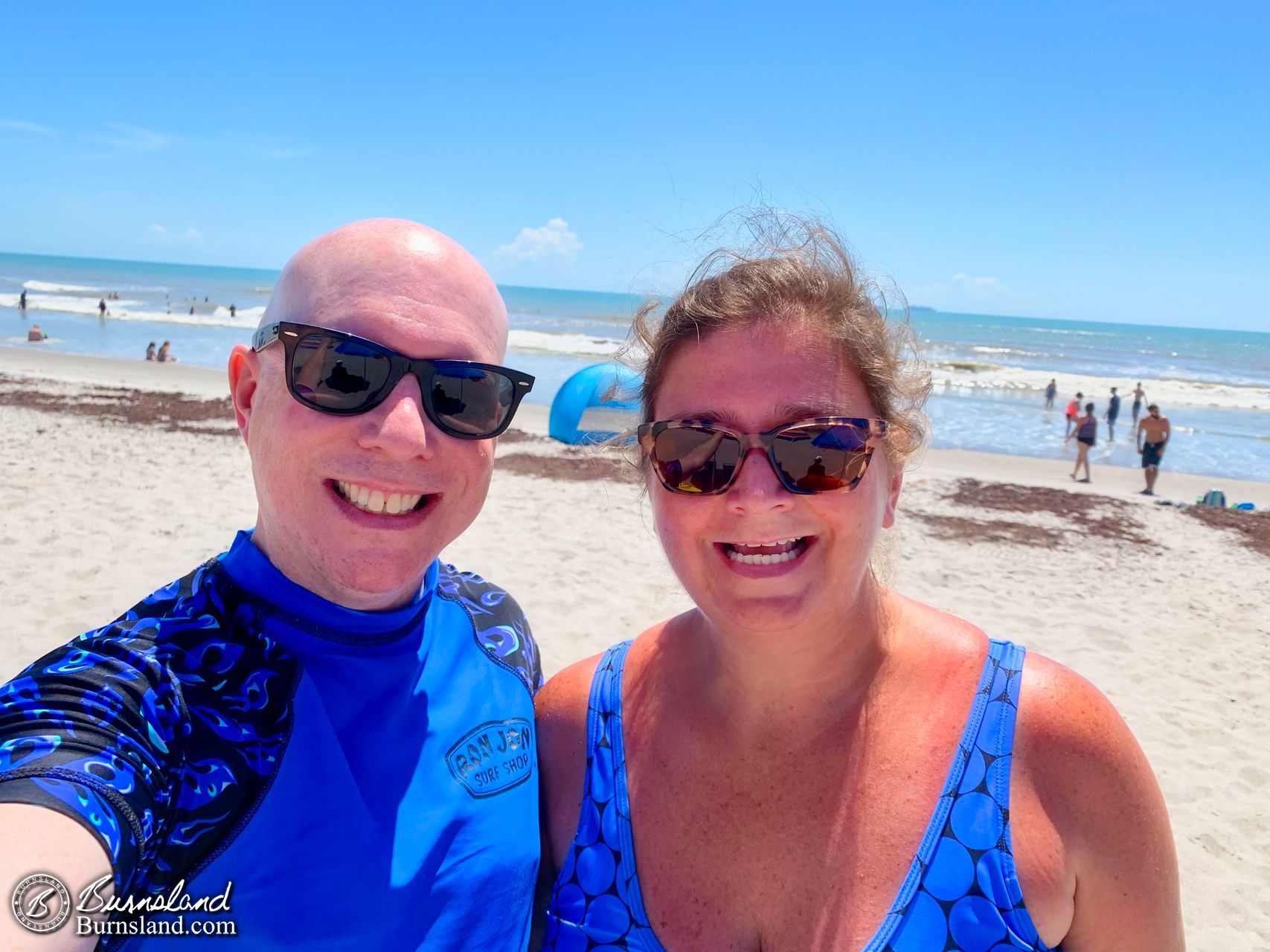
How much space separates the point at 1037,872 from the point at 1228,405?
39140 millimetres

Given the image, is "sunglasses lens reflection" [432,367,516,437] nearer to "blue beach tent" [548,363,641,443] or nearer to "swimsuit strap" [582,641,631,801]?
"swimsuit strap" [582,641,631,801]

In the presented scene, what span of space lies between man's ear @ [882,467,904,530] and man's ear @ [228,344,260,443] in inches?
63.7

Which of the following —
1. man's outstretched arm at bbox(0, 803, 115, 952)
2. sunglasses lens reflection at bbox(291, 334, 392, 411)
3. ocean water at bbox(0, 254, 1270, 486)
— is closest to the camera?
man's outstretched arm at bbox(0, 803, 115, 952)

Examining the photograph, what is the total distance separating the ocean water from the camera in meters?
22.0

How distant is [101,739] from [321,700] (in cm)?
40

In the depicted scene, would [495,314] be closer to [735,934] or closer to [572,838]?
[572,838]

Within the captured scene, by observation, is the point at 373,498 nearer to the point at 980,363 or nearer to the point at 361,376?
the point at 361,376

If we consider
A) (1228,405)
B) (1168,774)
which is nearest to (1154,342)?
(1228,405)

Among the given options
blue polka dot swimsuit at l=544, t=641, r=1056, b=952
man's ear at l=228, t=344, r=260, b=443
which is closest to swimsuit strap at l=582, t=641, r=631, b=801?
blue polka dot swimsuit at l=544, t=641, r=1056, b=952

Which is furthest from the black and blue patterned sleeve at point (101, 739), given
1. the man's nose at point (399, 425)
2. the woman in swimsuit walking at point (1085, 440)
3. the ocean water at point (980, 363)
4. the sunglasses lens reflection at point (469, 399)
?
the woman in swimsuit walking at point (1085, 440)

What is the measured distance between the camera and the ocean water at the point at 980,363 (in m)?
22.0

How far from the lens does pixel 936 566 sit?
9.53 metres

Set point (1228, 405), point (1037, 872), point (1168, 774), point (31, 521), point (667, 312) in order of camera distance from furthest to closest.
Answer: point (1228, 405) < point (31, 521) < point (1168, 774) < point (667, 312) < point (1037, 872)

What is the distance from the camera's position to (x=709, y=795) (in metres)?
1.89
